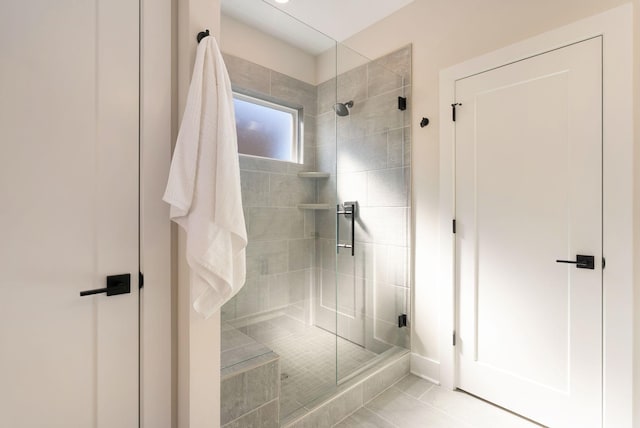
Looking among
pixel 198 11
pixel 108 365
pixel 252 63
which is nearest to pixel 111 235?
pixel 108 365

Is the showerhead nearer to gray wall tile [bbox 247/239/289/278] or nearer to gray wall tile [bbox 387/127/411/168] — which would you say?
gray wall tile [bbox 387/127/411/168]

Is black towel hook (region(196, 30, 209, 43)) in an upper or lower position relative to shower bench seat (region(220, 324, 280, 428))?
upper

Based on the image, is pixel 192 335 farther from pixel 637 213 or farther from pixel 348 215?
pixel 637 213

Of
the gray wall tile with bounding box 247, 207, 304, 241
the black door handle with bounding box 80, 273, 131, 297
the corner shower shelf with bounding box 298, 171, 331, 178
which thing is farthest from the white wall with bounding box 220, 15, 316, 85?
the black door handle with bounding box 80, 273, 131, 297

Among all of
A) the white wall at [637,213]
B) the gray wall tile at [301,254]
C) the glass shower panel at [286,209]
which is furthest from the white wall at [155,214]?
the white wall at [637,213]

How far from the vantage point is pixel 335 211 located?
229 cm

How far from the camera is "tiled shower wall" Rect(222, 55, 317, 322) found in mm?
2102

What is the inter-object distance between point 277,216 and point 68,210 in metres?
1.44

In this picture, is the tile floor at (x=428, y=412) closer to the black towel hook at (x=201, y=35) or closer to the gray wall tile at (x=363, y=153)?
the gray wall tile at (x=363, y=153)

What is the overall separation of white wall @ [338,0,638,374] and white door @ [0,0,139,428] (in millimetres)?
1863

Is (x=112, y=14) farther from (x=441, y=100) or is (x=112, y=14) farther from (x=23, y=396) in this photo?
(x=441, y=100)

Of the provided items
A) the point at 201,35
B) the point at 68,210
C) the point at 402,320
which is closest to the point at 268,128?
the point at 201,35

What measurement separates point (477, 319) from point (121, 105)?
2289mm

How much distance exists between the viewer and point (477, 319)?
195cm
